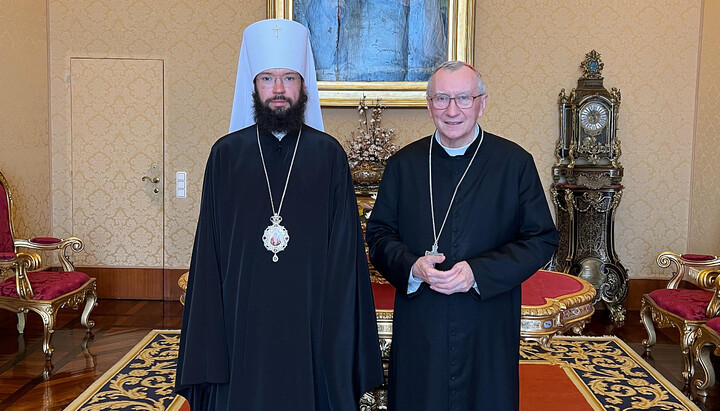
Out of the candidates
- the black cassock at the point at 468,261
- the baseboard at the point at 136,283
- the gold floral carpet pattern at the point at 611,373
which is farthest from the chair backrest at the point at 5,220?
the gold floral carpet pattern at the point at 611,373

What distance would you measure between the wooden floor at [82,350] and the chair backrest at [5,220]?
2.61 feet

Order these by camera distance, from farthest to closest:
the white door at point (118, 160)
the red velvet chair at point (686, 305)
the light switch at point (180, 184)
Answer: the light switch at point (180, 184), the white door at point (118, 160), the red velvet chair at point (686, 305)

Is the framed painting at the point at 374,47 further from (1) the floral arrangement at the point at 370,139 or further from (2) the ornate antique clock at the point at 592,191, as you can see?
(2) the ornate antique clock at the point at 592,191

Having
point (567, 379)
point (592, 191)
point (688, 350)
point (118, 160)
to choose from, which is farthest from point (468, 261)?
point (118, 160)

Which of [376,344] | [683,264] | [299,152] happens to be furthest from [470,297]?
[683,264]

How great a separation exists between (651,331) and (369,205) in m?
2.61

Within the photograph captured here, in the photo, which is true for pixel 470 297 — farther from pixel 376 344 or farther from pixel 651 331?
pixel 651 331

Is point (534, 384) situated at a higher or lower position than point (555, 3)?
lower

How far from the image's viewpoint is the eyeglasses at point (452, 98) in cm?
249

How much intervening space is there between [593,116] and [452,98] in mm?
4647

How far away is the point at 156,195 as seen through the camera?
7.24 meters

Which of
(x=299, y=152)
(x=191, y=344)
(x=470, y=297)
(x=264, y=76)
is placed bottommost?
(x=191, y=344)

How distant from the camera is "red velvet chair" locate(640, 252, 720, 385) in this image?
469cm

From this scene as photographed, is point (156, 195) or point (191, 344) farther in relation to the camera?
point (156, 195)
